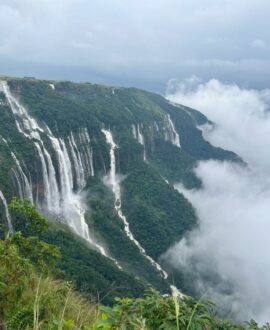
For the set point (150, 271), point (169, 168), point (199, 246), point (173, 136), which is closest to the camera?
point (150, 271)

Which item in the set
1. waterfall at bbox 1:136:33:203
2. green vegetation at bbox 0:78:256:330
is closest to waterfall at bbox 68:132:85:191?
green vegetation at bbox 0:78:256:330

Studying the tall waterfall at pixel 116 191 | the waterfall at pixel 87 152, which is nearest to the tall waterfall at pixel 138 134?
the tall waterfall at pixel 116 191

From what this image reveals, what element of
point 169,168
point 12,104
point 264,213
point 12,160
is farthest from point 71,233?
point 264,213

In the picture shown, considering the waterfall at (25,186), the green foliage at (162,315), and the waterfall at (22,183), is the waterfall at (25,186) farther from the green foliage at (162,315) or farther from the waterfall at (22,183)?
the green foliage at (162,315)

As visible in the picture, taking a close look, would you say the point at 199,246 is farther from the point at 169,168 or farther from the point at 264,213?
the point at 264,213

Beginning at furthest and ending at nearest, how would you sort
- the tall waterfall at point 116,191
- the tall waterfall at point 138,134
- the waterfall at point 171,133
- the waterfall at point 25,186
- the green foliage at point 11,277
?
1. the waterfall at point 171,133
2. the tall waterfall at point 138,134
3. the tall waterfall at point 116,191
4. the waterfall at point 25,186
5. the green foliage at point 11,277
